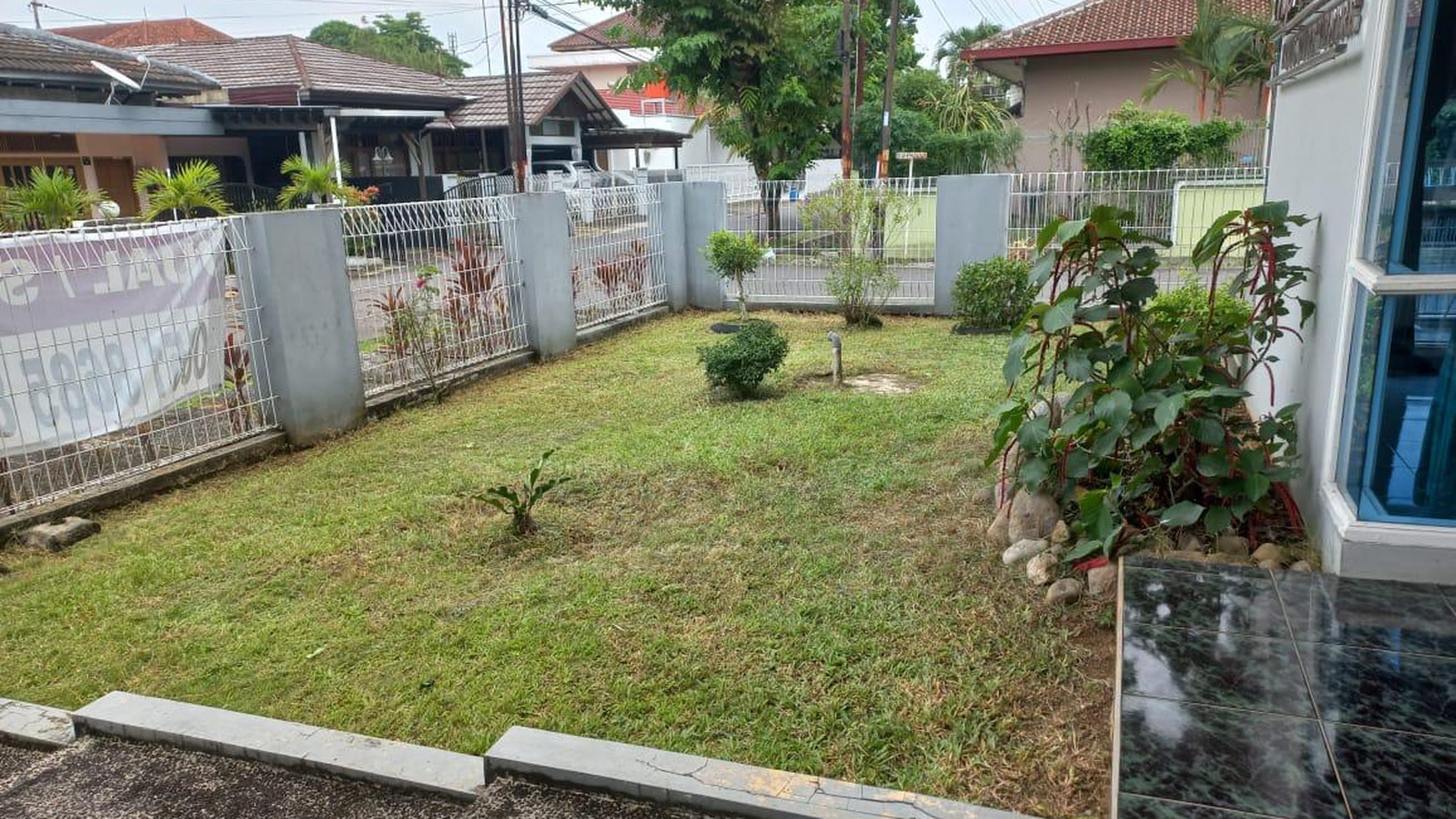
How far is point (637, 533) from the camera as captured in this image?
462cm

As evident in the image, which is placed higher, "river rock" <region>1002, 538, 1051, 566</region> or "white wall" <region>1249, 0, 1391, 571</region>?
"white wall" <region>1249, 0, 1391, 571</region>

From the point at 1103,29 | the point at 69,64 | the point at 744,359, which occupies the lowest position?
the point at 744,359

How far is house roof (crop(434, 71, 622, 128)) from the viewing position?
2469 centimetres

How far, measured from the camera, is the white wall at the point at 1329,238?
3240 millimetres

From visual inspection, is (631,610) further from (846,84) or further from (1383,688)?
(846,84)

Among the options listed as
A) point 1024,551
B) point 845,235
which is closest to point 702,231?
point 845,235

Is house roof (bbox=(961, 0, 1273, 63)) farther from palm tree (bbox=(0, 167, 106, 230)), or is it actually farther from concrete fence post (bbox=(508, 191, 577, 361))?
palm tree (bbox=(0, 167, 106, 230))

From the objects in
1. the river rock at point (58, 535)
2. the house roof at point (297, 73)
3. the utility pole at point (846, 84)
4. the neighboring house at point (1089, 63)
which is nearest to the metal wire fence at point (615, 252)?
the river rock at point (58, 535)

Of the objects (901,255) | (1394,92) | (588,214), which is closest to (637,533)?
(1394,92)

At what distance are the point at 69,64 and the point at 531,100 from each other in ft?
38.8

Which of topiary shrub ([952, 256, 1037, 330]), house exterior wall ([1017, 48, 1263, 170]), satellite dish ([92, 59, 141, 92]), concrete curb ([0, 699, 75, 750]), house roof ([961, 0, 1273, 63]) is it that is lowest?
concrete curb ([0, 699, 75, 750])

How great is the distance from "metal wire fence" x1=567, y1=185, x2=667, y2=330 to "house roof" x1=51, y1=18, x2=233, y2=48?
35559 mm

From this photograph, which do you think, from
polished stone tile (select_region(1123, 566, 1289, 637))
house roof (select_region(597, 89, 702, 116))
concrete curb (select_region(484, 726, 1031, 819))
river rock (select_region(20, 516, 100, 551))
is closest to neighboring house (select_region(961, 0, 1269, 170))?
polished stone tile (select_region(1123, 566, 1289, 637))

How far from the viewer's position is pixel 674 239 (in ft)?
38.1
